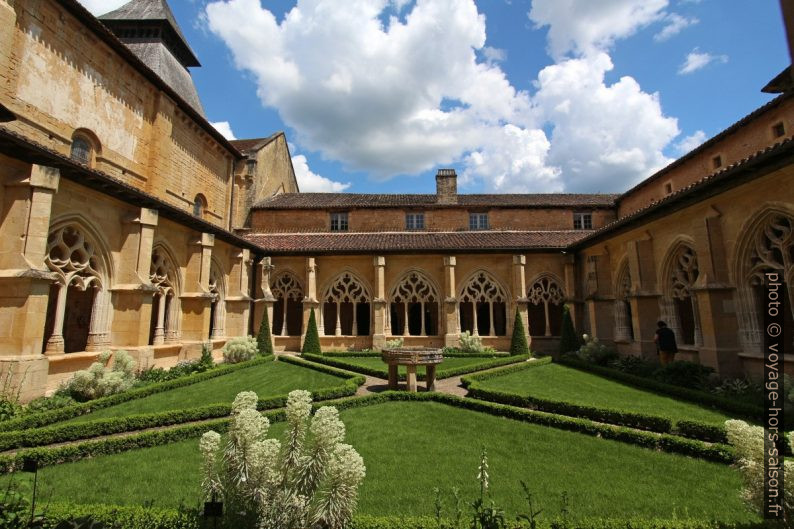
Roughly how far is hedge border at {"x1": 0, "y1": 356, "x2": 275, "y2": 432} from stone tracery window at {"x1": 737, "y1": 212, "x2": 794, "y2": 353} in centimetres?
1467

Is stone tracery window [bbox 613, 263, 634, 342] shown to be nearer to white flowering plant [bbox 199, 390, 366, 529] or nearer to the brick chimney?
the brick chimney

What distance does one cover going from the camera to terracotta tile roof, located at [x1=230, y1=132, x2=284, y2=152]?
23.3m

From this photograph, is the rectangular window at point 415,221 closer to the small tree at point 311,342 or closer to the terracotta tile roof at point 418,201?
the terracotta tile roof at point 418,201

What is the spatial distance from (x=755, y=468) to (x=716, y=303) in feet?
30.1

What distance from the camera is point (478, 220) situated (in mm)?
23047

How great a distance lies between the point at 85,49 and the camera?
1262cm

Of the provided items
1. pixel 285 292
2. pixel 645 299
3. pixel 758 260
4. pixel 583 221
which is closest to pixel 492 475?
pixel 758 260

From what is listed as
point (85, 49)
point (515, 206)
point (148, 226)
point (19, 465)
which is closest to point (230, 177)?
point (85, 49)

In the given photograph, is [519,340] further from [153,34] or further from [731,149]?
[153,34]

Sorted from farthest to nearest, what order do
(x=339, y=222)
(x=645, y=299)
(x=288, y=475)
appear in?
(x=339, y=222) → (x=645, y=299) → (x=288, y=475)

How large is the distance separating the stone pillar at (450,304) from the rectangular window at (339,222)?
722 centimetres

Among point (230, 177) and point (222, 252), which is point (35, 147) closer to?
point (222, 252)

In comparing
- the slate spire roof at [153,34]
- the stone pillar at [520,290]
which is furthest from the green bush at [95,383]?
the slate spire roof at [153,34]

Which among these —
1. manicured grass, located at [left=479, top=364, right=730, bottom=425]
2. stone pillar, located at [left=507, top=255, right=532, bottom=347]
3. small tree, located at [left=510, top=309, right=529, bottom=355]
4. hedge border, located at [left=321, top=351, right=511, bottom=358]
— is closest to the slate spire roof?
hedge border, located at [left=321, top=351, right=511, bottom=358]
